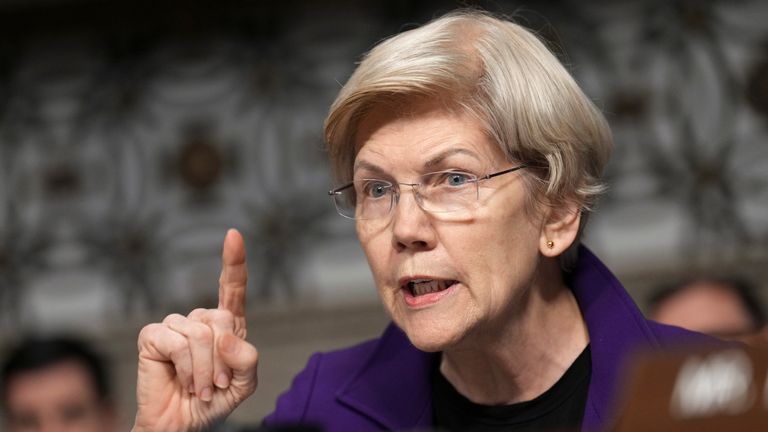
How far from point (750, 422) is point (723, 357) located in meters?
0.08

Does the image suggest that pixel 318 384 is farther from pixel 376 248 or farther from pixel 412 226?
pixel 412 226

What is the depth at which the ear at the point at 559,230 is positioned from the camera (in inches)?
102

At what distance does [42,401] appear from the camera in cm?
380

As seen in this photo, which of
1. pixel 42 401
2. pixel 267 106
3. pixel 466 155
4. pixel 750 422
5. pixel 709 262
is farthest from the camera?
pixel 267 106

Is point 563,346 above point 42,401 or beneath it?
above

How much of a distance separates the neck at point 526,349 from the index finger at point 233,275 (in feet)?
1.56

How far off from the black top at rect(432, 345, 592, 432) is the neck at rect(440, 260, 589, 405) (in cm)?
2

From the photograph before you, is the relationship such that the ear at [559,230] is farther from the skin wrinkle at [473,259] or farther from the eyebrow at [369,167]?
the eyebrow at [369,167]

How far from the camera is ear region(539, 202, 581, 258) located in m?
2.59

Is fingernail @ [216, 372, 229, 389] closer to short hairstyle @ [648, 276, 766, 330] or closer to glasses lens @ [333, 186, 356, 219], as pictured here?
glasses lens @ [333, 186, 356, 219]

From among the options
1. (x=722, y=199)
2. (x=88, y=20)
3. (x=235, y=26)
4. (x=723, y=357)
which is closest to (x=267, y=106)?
(x=235, y=26)

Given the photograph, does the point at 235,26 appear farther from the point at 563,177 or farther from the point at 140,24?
the point at 563,177

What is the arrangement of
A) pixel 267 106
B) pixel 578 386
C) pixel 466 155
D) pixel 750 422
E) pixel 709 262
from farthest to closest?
pixel 267 106, pixel 709 262, pixel 578 386, pixel 466 155, pixel 750 422

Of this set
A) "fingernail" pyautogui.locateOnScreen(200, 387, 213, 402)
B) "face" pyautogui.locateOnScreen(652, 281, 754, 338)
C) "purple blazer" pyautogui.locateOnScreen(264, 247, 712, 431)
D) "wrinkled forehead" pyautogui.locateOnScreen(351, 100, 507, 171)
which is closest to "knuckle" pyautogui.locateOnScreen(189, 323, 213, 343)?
"fingernail" pyautogui.locateOnScreen(200, 387, 213, 402)
